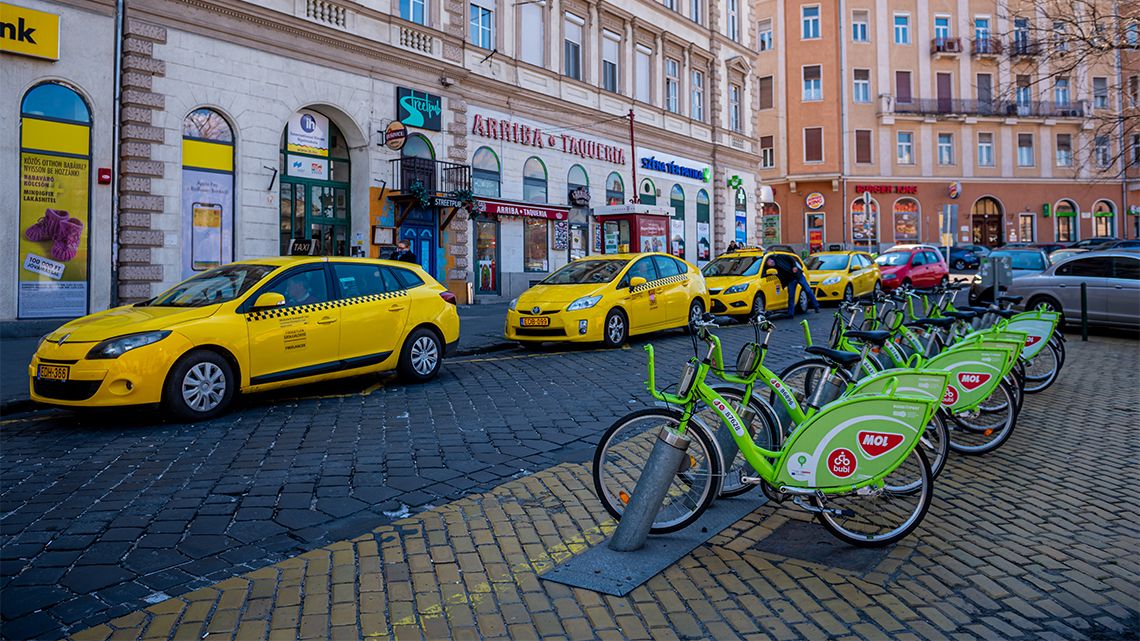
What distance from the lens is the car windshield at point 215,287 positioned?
822 centimetres

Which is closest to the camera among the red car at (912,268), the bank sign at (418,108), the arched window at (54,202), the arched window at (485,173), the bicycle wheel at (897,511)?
the bicycle wheel at (897,511)

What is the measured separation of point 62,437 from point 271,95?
12394mm

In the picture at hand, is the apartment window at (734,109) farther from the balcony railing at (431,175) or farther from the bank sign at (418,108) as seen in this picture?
the bank sign at (418,108)

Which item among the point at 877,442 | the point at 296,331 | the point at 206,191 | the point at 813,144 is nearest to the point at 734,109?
the point at 813,144

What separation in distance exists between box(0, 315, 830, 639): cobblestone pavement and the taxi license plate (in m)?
0.48

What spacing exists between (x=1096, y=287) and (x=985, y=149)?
131ft

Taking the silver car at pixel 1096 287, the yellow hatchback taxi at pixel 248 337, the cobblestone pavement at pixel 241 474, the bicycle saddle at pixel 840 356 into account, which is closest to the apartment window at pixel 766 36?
the silver car at pixel 1096 287

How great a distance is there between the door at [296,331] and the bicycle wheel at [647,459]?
477 centimetres

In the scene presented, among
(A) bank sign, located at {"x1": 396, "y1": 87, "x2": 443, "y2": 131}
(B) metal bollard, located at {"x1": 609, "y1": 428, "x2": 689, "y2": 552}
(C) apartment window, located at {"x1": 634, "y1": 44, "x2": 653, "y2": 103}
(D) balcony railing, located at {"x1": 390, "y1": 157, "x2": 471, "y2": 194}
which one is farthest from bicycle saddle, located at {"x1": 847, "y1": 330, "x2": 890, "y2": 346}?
(C) apartment window, located at {"x1": 634, "y1": 44, "x2": 653, "y2": 103}

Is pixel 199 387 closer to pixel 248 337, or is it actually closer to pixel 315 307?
pixel 248 337

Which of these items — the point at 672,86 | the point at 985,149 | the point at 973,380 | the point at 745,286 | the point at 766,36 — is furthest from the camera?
the point at 985,149

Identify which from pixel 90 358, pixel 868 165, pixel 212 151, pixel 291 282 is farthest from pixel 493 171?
pixel 868 165

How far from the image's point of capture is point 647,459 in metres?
4.16

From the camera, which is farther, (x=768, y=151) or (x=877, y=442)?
(x=768, y=151)
